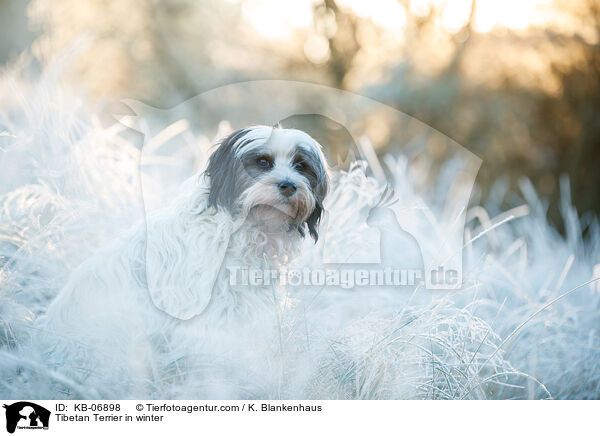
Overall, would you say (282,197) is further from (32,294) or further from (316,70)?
(32,294)

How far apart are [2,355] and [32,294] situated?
1.06 feet

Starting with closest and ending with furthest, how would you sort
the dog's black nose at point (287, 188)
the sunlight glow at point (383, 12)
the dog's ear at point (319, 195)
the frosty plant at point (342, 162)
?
1. the dog's black nose at point (287, 188)
2. the dog's ear at point (319, 195)
3. the frosty plant at point (342, 162)
4. the sunlight glow at point (383, 12)

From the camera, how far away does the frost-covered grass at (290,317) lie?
2.23 m

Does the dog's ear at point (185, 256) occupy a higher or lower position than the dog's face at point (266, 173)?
lower

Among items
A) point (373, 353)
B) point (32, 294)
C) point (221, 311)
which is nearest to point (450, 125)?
point (373, 353)

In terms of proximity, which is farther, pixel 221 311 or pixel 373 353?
pixel 373 353

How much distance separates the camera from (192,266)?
2.09 meters

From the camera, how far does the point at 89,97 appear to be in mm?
2795

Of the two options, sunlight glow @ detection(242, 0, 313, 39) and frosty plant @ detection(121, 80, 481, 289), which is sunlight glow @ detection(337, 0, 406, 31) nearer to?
sunlight glow @ detection(242, 0, 313, 39)

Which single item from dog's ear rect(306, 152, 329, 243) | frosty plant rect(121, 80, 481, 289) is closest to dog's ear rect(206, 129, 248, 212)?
frosty plant rect(121, 80, 481, 289)
